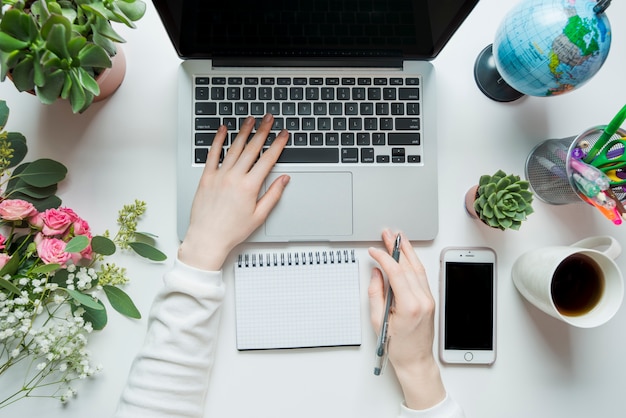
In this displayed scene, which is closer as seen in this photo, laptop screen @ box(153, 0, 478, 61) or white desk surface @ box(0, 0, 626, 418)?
laptop screen @ box(153, 0, 478, 61)

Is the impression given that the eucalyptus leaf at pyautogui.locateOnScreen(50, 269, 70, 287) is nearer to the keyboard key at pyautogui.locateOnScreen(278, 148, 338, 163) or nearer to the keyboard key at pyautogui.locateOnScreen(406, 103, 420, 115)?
the keyboard key at pyautogui.locateOnScreen(278, 148, 338, 163)

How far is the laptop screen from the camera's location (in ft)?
1.97

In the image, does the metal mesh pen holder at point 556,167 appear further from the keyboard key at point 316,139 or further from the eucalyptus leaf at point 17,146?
the eucalyptus leaf at point 17,146

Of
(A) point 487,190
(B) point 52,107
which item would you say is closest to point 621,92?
(A) point 487,190

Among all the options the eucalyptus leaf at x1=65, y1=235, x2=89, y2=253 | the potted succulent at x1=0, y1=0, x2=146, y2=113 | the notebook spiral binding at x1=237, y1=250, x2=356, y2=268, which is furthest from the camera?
the notebook spiral binding at x1=237, y1=250, x2=356, y2=268

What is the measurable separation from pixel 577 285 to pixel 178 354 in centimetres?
59

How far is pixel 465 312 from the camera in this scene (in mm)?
720

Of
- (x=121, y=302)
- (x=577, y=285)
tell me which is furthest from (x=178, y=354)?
(x=577, y=285)

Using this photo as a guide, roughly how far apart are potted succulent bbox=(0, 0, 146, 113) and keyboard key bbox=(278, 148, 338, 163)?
27 centimetres

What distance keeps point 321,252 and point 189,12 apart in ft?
1.26

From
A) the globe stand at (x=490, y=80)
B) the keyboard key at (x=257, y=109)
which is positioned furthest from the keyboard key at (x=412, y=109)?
the keyboard key at (x=257, y=109)

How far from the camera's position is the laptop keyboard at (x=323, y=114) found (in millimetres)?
693

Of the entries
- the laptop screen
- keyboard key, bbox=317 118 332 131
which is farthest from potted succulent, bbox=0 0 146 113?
keyboard key, bbox=317 118 332 131

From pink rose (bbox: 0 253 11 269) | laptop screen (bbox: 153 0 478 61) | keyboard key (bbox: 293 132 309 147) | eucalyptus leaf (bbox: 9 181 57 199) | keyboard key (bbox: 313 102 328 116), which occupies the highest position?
laptop screen (bbox: 153 0 478 61)
